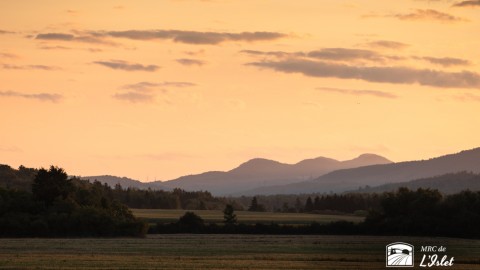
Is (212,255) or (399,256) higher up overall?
(212,255)

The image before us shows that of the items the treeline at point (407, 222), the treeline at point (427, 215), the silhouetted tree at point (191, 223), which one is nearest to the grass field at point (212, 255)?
the treeline at point (427, 215)

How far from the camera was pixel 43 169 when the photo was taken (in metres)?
129

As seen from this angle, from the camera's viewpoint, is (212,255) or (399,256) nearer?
(399,256)

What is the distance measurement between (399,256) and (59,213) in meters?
60.8

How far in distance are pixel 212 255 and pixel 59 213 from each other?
1905 inches

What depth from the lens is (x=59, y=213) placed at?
122 meters

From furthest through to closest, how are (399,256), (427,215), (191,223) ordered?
(191,223)
(427,215)
(399,256)
